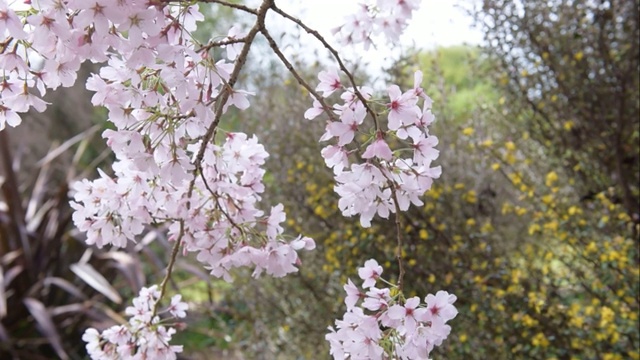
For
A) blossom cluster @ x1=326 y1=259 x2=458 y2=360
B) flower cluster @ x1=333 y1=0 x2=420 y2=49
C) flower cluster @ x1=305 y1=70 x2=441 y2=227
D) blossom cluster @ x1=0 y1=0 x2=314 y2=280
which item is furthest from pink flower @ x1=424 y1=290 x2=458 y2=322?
flower cluster @ x1=333 y1=0 x2=420 y2=49

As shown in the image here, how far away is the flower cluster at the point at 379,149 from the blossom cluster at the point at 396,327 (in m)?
0.11

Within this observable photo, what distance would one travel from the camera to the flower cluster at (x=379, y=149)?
0.79m

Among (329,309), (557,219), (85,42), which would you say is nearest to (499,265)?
(557,219)

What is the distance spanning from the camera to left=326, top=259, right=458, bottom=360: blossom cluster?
0.78 meters

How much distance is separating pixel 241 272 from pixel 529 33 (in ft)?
4.14

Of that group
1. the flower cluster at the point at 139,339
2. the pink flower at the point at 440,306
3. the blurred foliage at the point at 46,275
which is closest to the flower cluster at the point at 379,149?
the pink flower at the point at 440,306

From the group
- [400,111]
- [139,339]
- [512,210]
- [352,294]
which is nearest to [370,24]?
[400,111]

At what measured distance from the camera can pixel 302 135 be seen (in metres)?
2.14

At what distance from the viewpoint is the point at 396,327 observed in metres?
0.79

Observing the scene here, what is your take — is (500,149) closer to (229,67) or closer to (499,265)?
(499,265)

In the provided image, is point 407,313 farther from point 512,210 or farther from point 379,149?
point 512,210

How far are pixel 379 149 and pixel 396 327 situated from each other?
20 cm

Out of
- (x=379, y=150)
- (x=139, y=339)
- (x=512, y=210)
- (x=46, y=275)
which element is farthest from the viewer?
(x=46, y=275)

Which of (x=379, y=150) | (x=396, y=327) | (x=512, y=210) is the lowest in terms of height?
(x=396, y=327)
